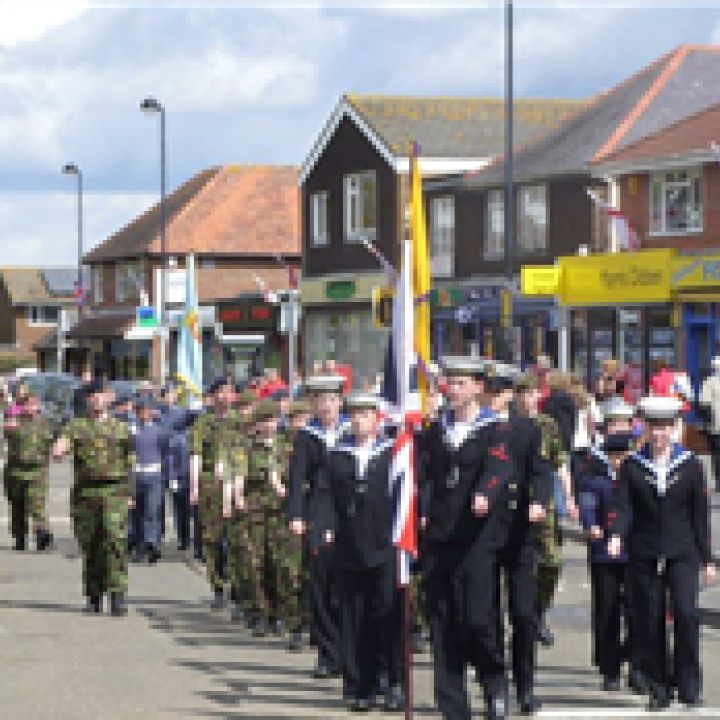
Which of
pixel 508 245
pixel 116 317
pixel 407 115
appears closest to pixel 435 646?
pixel 508 245

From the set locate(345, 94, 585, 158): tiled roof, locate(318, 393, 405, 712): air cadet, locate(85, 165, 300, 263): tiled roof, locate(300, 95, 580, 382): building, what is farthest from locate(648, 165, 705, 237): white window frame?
locate(85, 165, 300, 263): tiled roof

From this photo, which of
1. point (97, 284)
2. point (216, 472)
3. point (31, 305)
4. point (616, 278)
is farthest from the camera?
point (31, 305)

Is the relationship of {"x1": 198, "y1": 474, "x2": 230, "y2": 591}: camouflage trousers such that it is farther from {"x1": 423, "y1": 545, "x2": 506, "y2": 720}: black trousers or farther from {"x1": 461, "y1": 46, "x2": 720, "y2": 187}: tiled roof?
{"x1": 461, "y1": 46, "x2": 720, "y2": 187}: tiled roof

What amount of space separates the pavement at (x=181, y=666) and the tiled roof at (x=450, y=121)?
36.9 m

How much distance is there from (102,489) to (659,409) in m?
6.06

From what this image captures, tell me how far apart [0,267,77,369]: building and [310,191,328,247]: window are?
163 ft

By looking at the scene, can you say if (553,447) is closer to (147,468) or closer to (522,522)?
(522,522)

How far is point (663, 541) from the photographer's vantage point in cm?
1161

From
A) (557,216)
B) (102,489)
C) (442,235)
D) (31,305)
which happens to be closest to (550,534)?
(102,489)

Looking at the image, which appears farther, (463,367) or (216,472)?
(216,472)

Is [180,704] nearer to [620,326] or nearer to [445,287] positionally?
[620,326]

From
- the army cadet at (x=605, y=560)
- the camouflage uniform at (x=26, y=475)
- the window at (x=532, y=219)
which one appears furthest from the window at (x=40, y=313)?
the army cadet at (x=605, y=560)

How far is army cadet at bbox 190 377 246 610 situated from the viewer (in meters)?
15.1

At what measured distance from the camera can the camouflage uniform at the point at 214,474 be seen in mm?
15180
